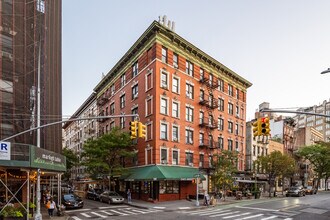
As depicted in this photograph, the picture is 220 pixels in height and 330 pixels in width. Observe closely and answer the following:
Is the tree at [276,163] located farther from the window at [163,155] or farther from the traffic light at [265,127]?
the traffic light at [265,127]

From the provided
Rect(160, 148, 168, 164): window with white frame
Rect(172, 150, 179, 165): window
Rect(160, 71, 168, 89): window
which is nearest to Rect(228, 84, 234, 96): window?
Rect(160, 71, 168, 89): window

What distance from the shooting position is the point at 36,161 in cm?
1866

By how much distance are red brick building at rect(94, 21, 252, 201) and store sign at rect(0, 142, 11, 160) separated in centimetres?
1946

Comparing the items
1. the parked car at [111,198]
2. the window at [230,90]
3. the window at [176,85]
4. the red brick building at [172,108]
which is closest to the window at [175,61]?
the red brick building at [172,108]

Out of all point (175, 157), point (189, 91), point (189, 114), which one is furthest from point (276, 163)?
point (189, 91)

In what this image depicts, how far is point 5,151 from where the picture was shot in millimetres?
16859

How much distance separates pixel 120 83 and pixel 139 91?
8.97 metres

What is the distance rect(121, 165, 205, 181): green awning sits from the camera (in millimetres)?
34500

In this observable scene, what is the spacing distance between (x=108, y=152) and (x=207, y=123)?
15.0 metres

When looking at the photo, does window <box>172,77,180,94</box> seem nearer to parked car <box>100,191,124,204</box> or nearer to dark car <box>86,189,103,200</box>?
parked car <box>100,191,124,204</box>

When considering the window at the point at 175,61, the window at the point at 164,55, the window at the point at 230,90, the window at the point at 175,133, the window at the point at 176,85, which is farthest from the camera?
the window at the point at 230,90

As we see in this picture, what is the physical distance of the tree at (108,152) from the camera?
1572 inches

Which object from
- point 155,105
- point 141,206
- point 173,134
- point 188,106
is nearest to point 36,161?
point 141,206

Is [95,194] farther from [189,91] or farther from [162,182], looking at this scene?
[189,91]
